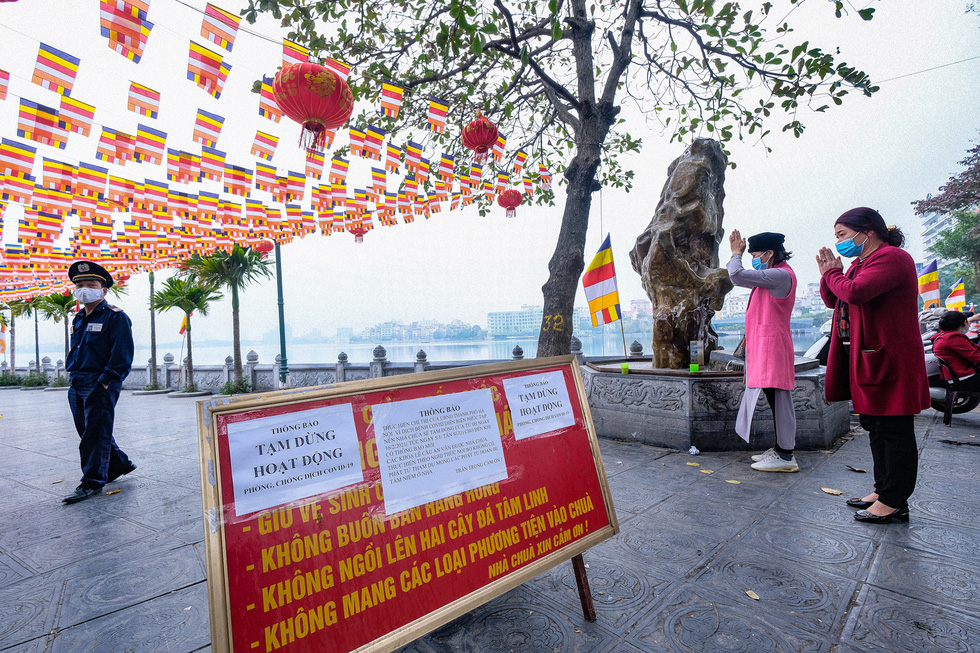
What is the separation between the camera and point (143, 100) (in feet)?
13.7

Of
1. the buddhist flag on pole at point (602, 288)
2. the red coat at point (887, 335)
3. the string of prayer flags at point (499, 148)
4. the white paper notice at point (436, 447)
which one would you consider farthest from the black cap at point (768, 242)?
the string of prayer flags at point (499, 148)

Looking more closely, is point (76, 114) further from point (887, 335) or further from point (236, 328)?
point (236, 328)

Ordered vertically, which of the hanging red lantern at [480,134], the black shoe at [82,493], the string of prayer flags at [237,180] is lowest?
the black shoe at [82,493]

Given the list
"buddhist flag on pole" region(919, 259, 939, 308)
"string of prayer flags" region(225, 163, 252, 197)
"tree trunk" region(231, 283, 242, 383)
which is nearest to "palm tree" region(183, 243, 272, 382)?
"tree trunk" region(231, 283, 242, 383)

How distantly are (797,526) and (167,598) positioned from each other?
153 inches

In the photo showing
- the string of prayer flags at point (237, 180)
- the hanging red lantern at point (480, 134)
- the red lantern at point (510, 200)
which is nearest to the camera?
the string of prayer flags at point (237, 180)

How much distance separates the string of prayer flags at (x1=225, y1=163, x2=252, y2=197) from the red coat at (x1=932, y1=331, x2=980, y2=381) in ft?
31.1

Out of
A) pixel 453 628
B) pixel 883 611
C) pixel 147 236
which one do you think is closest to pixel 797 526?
pixel 883 611

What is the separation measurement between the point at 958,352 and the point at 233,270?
61.5ft

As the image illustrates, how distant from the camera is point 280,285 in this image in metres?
14.0

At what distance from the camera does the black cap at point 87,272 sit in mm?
4242

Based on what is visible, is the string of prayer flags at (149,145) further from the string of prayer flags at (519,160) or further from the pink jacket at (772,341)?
the pink jacket at (772,341)

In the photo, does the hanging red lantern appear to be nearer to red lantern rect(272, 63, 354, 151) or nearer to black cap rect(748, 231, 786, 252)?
red lantern rect(272, 63, 354, 151)

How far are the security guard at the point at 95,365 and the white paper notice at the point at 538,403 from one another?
4.16 meters
